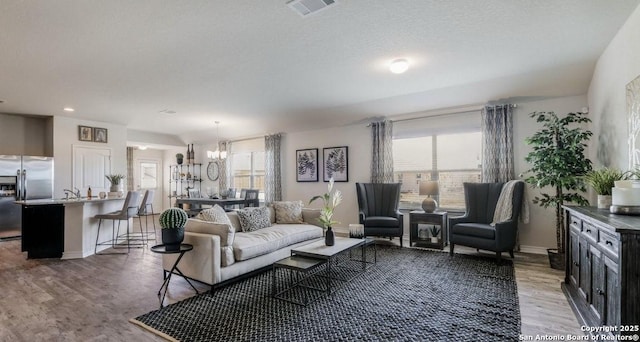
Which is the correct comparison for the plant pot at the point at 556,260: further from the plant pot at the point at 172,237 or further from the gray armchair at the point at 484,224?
the plant pot at the point at 172,237

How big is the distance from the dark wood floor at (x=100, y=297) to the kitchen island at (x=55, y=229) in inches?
8.2

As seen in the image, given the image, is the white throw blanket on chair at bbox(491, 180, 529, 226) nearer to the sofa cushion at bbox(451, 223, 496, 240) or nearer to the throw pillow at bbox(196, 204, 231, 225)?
the sofa cushion at bbox(451, 223, 496, 240)

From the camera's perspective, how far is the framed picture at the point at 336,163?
652 centimetres

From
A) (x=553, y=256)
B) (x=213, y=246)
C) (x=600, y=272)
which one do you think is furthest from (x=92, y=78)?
(x=553, y=256)

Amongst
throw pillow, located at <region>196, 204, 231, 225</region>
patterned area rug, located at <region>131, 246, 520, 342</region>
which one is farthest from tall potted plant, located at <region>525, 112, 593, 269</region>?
throw pillow, located at <region>196, 204, 231, 225</region>

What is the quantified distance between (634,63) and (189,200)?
23.6 feet

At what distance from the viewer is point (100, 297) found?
307cm

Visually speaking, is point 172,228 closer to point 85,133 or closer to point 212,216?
point 212,216

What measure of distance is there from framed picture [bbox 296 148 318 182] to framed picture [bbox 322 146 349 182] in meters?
0.24

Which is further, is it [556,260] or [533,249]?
[533,249]

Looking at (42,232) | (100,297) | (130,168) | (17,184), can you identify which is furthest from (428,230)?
(130,168)

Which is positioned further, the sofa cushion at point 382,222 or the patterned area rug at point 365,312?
the sofa cushion at point 382,222

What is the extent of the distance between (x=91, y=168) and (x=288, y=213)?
5074 millimetres

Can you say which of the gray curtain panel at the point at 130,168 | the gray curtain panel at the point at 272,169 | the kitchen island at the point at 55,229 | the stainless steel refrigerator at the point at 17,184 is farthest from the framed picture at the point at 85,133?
the gray curtain panel at the point at 272,169
